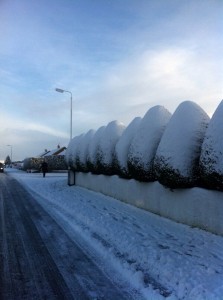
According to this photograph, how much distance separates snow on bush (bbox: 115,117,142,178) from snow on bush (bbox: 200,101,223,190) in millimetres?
5646

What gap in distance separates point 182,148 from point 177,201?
4.82ft

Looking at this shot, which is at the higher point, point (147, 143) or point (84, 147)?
point (84, 147)

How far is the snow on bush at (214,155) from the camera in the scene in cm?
830

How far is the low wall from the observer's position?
859cm

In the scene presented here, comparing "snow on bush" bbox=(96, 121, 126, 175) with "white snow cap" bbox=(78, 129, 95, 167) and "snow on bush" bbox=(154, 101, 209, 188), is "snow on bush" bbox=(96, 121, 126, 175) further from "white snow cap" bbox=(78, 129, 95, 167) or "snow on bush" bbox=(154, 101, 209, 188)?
"snow on bush" bbox=(154, 101, 209, 188)

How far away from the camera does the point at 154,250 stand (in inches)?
289

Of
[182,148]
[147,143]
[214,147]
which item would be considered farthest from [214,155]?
[147,143]

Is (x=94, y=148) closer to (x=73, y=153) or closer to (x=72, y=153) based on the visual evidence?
(x=73, y=153)

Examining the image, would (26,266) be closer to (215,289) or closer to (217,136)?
(215,289)

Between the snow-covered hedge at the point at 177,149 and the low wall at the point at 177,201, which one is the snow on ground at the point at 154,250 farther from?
the snow-covered hedge at the point at 177,149

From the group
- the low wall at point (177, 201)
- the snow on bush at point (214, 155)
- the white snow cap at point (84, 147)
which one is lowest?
the low wall at point (177, 201)

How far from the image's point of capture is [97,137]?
65.5 feet

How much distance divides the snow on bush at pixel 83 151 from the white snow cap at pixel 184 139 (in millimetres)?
10649

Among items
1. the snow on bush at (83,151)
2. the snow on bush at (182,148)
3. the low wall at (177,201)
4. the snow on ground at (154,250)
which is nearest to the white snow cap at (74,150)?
the snow on bush at (83,151)
